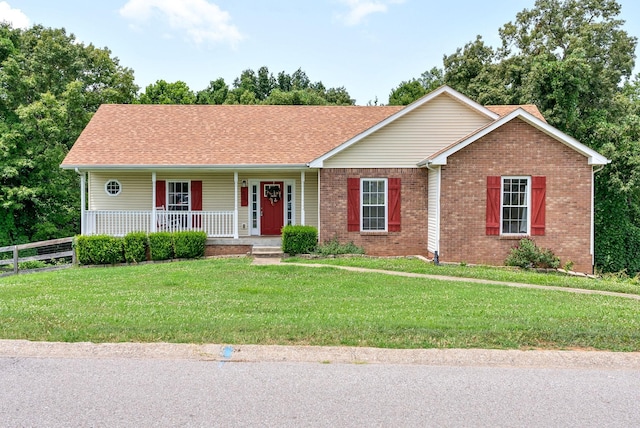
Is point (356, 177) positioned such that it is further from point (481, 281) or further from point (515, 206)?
point (481, 281)

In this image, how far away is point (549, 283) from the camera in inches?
441

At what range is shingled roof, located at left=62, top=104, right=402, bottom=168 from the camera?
1648 cm

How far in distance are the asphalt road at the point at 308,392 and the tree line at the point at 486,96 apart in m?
17.9

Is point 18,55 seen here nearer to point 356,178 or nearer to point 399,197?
point 356,178

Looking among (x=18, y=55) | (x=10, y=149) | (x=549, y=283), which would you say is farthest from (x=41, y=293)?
(x=18, y=55)

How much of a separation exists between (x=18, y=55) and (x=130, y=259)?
14.2 meters

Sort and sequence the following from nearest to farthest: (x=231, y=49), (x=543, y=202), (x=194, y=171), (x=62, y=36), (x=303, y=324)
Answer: (x=303, y=324)
(x=543, y=202)
(x=194, y=171)
(x=62, y=36)
(x=231, y=49)

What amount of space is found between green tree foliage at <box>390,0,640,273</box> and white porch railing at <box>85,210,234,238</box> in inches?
600

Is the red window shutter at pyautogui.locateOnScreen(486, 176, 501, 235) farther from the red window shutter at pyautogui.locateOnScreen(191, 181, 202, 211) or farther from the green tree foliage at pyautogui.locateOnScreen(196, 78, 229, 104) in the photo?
the green tree foliage at pyautogui.locateOnScreen(196, 78, 229, 104)

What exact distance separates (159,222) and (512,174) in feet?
38.4

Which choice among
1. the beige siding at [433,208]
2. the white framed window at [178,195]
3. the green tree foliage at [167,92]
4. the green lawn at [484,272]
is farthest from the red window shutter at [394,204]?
the green tree foliage at [167,92]

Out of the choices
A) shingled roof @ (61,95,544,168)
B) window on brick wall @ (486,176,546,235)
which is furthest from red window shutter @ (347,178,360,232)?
window on brick wall @ (486,176,546,235)

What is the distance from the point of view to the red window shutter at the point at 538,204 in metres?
→ 14.1

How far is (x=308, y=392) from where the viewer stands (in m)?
4.52
